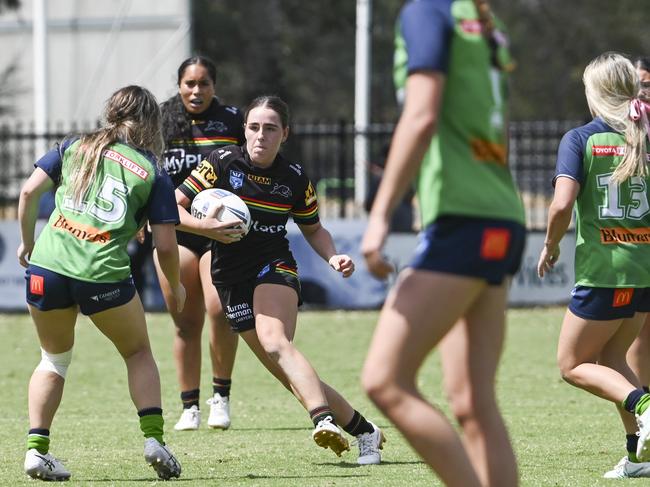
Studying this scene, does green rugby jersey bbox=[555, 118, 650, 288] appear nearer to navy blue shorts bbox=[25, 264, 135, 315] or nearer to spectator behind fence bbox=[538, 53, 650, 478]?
spectator behind fence bbox=[538, 53, 650, 478]

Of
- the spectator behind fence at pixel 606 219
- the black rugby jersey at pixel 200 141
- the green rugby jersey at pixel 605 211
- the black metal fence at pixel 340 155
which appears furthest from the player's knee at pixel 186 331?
the black metal fence at pixel 340 155

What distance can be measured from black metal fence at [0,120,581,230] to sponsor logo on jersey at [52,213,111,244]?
380 inches

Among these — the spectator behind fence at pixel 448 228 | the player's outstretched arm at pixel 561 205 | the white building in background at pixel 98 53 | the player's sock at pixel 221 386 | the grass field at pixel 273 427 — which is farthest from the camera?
the white building in background at pixel 98 53

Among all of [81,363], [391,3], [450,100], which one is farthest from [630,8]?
[450,100]

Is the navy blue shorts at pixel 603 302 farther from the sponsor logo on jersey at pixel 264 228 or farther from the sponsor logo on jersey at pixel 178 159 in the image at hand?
the sponsor logo on jersey at pixel 178 159

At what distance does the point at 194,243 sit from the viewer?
316 inches

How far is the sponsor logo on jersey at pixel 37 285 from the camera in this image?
6012mm

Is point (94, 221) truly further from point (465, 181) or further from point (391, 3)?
point (391, 3)

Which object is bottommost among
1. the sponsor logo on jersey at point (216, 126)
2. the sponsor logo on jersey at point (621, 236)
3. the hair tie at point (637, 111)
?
the sponsor logo on jersey at point (621, 236)

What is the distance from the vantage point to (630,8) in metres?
45.6

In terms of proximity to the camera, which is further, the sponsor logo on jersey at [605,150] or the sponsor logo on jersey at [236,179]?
the sponsor logo on jersey at [236,179]

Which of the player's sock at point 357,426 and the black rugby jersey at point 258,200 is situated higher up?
the black rugby jersey at point 258,200

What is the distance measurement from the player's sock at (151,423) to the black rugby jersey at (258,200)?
→ 103 cm

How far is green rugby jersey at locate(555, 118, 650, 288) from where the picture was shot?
20.3ft
